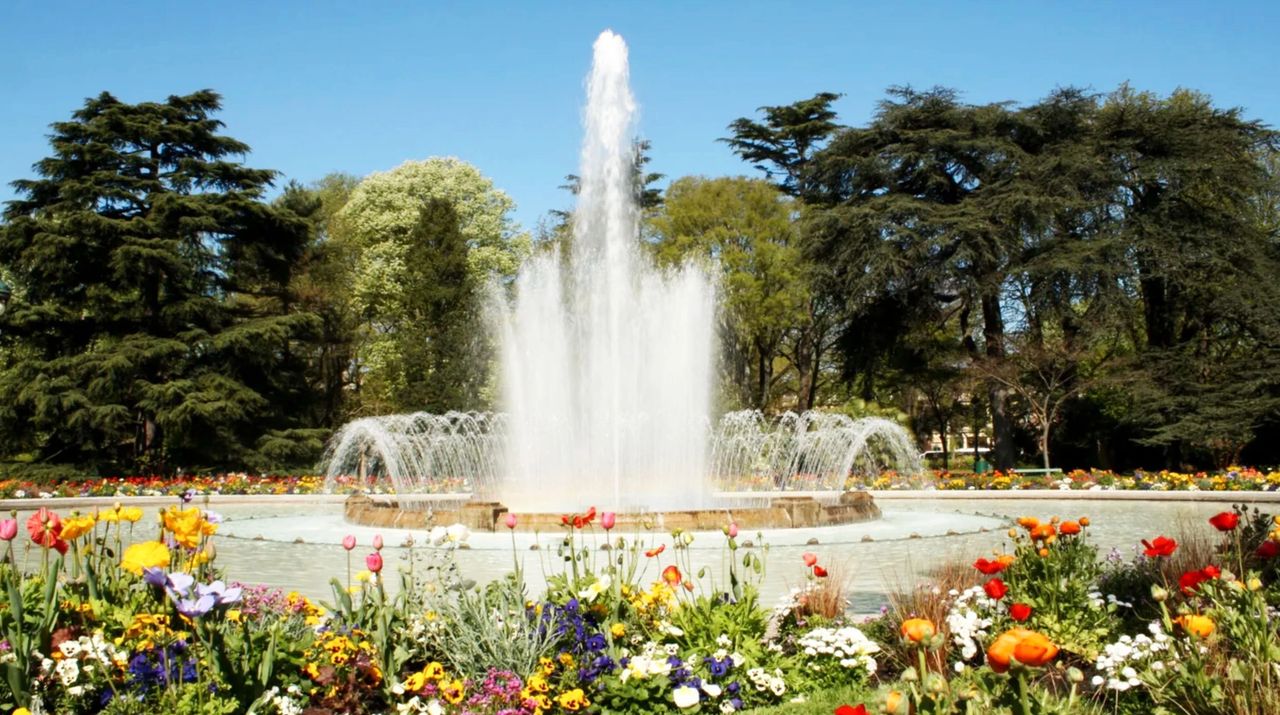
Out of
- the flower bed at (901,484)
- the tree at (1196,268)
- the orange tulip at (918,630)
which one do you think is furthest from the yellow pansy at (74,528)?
the tree at (1196,268)

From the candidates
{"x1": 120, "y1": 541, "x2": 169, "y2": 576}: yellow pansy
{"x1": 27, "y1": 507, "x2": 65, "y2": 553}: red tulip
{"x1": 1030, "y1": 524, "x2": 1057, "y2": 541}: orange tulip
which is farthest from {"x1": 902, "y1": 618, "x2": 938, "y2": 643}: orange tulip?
{"x1": 27, "y1": 507, "x2": 65, "y2": 553}: red tulip

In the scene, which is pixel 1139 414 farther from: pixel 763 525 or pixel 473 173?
pixel 473 173

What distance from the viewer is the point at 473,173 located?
4331 cm

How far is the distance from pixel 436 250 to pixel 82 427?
45.6 ft

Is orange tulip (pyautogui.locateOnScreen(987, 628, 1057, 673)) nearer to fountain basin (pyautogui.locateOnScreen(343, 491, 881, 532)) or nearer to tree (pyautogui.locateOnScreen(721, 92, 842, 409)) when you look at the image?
fountain basin (pyautogui.locateOnScreen(343, 491, 881, 532))

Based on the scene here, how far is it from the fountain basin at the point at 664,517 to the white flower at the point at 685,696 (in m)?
7.00

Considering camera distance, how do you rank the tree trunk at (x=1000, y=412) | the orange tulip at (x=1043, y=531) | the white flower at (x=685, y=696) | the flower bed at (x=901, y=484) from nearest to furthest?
the white flower at (x=685, y=696) < the orange tulip at (x=1043, y=531) < the flower bed at (x=901, y=484) < the tree trunk at (x=1000, y=412)

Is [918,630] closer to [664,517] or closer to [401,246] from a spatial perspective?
[664,517]

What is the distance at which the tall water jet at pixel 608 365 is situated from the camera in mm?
18641

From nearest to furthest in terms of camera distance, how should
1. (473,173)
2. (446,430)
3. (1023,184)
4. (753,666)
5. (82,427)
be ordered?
(753,666) < (82,427) < (1023,184) < (446,430) < (473,173)

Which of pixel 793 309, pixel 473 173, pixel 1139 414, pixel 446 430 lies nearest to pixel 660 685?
pixel 1139 414

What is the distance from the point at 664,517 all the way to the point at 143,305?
22249 millimetres

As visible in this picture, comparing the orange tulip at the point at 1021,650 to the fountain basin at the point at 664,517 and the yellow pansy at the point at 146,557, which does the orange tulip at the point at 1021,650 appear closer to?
the yellow pansy at the point at 146,557

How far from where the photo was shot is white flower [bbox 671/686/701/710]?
4.23 meters
